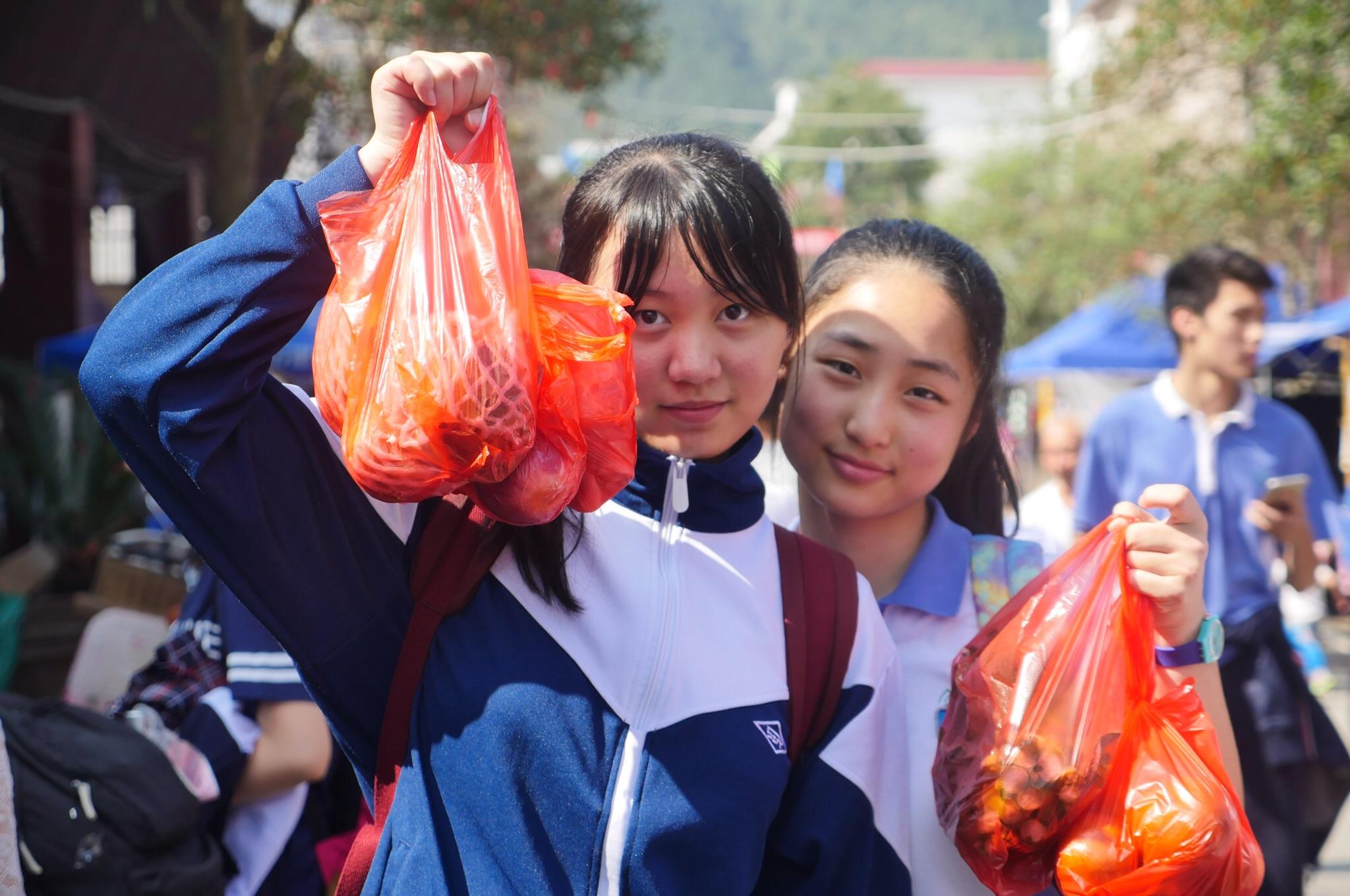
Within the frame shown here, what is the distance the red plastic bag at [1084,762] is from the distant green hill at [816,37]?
57479mm

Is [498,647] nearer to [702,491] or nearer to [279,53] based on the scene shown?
[702,491]

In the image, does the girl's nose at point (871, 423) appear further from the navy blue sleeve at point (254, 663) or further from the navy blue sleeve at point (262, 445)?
the navy blue sleeve at point (254, 663)

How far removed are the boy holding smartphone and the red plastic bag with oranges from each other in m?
2.79

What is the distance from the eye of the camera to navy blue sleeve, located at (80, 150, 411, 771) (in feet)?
3.96

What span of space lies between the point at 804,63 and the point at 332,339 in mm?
89878

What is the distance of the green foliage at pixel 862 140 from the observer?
46.4 meters

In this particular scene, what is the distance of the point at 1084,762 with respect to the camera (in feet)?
4.77

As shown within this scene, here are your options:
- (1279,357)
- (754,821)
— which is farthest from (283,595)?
(1279,357)

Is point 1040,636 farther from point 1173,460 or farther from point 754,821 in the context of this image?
point 1173,460

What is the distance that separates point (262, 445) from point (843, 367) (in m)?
0.92

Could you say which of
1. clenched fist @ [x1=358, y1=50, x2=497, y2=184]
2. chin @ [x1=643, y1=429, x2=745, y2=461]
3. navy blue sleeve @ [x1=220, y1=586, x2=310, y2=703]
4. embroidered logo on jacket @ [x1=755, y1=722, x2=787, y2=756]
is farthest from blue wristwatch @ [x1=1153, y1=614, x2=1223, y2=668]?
navy blue sleeve @ [x1=220, y1=586, x2=310, y2=703]

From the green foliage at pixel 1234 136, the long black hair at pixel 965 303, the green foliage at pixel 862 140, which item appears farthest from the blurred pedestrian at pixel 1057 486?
the green foliage at pixel 862 140

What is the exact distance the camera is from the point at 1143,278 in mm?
13344

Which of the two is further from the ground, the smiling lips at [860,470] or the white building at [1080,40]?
the white building at [1080,40]
